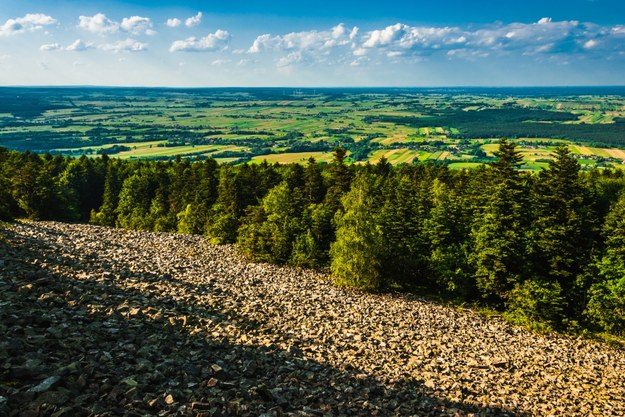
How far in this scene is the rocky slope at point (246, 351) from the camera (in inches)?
577

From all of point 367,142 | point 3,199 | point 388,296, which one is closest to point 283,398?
point 388,296

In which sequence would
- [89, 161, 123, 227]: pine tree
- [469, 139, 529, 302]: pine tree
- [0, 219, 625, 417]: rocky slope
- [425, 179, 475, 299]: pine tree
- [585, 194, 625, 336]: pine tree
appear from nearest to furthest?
[0, 219, 625, 417]: rocky slope < [585, 194, 625, 336]: pine tree < [469, 139, 529, 302]: pine tree < [425, 179, 475, 299]: pine tree < [89, 161, 123, 227]: pine tree

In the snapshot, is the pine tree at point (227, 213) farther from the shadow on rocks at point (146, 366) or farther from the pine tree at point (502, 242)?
the pine tree at point (502, 242)

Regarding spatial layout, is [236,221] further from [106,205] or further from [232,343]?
[106,205]

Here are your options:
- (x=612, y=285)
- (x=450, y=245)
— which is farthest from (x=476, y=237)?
(x=612, y=285)

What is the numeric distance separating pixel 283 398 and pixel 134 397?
5.91m

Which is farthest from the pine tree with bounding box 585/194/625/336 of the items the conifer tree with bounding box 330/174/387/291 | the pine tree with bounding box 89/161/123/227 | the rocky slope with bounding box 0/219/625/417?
the pine tree with bounding box 89/161/123/227

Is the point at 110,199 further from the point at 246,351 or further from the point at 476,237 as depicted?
the point at 246,351

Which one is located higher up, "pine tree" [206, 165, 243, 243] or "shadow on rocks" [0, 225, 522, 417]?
"shadow on rocks" [0, 225, 522, 417]

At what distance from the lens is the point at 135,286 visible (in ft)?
95.7

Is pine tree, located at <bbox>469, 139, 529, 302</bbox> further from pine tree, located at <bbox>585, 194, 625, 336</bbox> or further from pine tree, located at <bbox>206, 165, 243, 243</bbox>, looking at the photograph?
pine tree, located at <bbox>206, 165, 243, 243</bbox>

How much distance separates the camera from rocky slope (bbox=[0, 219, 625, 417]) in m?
14.7

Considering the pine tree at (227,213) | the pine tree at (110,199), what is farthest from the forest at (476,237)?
the pine tree at (110,199)

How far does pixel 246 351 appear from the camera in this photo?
2191 cm
